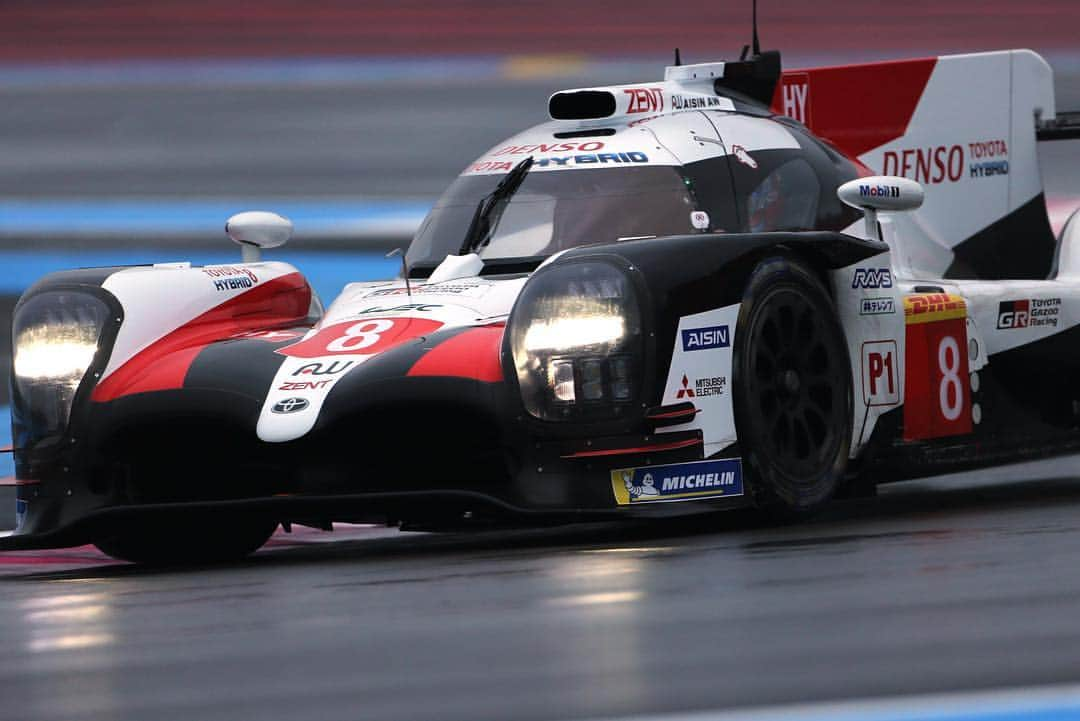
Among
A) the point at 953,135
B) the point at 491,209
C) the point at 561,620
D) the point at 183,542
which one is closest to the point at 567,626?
the point at 561,620

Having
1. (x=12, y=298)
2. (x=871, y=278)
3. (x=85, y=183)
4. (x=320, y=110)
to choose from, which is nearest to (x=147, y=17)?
(x=320, y=110)

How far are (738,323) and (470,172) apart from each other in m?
1.77

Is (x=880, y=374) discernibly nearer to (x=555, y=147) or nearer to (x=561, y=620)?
(x=555, y=147)

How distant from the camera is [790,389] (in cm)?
571

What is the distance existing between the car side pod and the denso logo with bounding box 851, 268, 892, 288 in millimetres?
299

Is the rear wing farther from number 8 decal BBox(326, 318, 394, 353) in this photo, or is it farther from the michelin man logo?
the michelin man logo

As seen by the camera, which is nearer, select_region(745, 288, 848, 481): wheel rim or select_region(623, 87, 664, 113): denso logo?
select_region(745, 288, 848, 481): wheel rim

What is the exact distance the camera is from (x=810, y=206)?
22.1 feet

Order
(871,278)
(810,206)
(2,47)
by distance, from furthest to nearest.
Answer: (2,47)
(810,206)
(871,278)

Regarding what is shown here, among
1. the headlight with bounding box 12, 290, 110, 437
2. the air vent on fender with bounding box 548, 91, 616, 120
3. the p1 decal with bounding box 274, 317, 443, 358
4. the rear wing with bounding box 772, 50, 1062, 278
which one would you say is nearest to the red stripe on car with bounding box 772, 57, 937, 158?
the rear wing with bounding box 772, 50, 1062, 278

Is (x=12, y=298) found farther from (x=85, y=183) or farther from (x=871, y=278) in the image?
(x=871, y=278)

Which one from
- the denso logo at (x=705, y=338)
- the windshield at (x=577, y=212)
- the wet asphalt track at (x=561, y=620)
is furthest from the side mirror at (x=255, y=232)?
the denso logo at (x=705, y=338)

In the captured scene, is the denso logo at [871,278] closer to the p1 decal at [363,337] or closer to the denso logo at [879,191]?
the denso logo at [879,191]

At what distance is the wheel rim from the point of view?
561 centimetres
